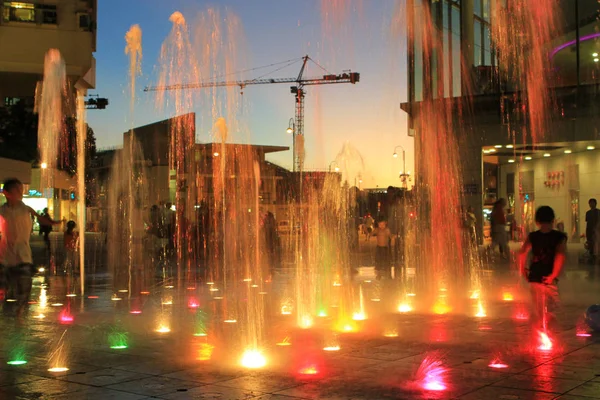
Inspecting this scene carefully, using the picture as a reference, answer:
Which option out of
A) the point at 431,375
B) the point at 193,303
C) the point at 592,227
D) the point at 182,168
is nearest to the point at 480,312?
the point at 431,375

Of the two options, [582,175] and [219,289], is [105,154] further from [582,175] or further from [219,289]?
[219,289]

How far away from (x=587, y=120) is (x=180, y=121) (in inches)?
1365

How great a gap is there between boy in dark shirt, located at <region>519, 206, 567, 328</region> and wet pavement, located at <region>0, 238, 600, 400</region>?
41 cm

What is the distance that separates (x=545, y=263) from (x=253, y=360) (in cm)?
310

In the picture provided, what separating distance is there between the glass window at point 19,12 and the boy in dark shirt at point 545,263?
107 ft

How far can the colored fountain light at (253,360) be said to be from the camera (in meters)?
6.61

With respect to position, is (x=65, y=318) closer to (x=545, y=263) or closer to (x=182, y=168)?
(x=545, y=263)

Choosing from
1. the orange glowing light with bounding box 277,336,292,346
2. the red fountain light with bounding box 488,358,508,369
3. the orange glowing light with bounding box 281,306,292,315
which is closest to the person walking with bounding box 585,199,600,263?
the orange glowing light with bounding box 281,306,292,315

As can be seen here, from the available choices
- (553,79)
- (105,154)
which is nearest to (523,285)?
(553,79)

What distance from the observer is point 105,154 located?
87625mm

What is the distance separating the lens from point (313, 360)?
22.5 ft

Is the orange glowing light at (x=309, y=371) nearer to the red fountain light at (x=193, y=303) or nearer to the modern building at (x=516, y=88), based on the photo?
the red fountain light at (x=193, y=303)

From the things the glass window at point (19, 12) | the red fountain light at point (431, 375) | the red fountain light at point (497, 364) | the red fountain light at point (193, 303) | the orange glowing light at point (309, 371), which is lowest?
the red fountain light at point (431, 375)

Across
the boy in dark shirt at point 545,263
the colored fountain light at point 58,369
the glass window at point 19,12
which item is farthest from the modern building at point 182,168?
the boy in dark shirt at point 545,263
